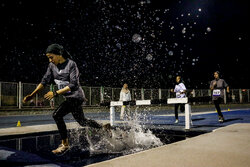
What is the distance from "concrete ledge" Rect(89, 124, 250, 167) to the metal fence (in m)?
6.53

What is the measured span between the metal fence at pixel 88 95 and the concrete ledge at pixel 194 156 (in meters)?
6.53

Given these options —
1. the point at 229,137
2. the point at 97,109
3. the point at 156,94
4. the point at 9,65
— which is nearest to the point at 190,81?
the point at 156,94

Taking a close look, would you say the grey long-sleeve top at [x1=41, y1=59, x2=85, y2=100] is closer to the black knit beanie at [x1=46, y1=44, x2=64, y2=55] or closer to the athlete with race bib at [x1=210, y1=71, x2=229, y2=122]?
the black knit beanie at [x1=46, y1=44, x2=64, y2=55]

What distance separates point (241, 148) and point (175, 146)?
1087mm

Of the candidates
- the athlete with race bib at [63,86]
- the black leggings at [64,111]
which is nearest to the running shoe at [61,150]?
the athlete with race bib at [63,86]

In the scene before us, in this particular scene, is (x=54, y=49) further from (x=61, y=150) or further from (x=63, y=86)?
(x=61, y=150)

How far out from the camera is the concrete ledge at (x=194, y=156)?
2924 mm

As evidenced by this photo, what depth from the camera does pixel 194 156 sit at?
10.8ft

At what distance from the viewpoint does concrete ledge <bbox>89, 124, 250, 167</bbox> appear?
2.92 metres

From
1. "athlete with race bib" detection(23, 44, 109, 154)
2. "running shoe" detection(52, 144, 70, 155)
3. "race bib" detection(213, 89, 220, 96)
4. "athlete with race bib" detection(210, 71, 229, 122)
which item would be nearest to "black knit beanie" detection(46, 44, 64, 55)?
"athlete with race bib" detection(23, 44, 109, 154)

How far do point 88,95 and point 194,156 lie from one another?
2011 centimetres

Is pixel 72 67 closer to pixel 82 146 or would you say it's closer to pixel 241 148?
pixel 82 146

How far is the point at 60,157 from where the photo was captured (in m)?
3.68

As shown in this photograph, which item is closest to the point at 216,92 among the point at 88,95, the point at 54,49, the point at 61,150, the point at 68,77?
the point at 68,77
